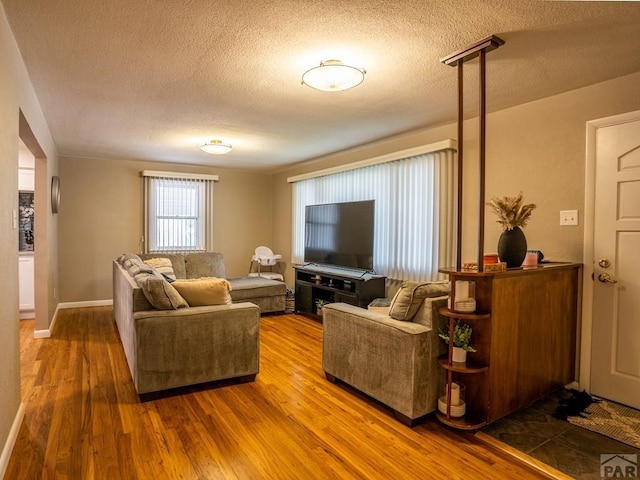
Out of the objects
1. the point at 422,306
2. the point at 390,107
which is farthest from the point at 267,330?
the point at 390,107

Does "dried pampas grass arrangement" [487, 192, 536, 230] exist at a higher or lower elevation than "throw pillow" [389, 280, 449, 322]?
higher

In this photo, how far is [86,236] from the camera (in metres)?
5.92

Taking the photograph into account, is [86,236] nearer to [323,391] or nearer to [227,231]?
→ [227,231]

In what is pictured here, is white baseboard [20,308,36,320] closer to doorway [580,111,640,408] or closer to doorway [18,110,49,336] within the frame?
doorway [18,110,49,336]

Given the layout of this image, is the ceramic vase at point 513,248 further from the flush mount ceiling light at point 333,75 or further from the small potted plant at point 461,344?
the flush mount ceiling light at point 333,75

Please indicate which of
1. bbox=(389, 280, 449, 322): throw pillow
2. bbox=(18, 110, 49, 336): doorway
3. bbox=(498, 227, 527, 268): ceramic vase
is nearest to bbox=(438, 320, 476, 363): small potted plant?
bbox=(389, 280, 449, 322): throw pillow

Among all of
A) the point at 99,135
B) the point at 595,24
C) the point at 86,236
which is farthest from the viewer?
the point at 86,236

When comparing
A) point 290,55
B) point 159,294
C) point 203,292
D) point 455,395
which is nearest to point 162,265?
point 203,292

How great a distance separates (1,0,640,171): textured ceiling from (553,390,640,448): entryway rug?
2308 mm

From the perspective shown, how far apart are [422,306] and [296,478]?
4.13ft

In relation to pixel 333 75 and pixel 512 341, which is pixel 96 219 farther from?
pixel 512 341

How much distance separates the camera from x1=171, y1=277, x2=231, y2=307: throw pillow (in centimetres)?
304

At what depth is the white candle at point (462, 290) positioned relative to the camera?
2.35 m

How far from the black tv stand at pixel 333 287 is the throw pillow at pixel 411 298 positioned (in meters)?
1.87
